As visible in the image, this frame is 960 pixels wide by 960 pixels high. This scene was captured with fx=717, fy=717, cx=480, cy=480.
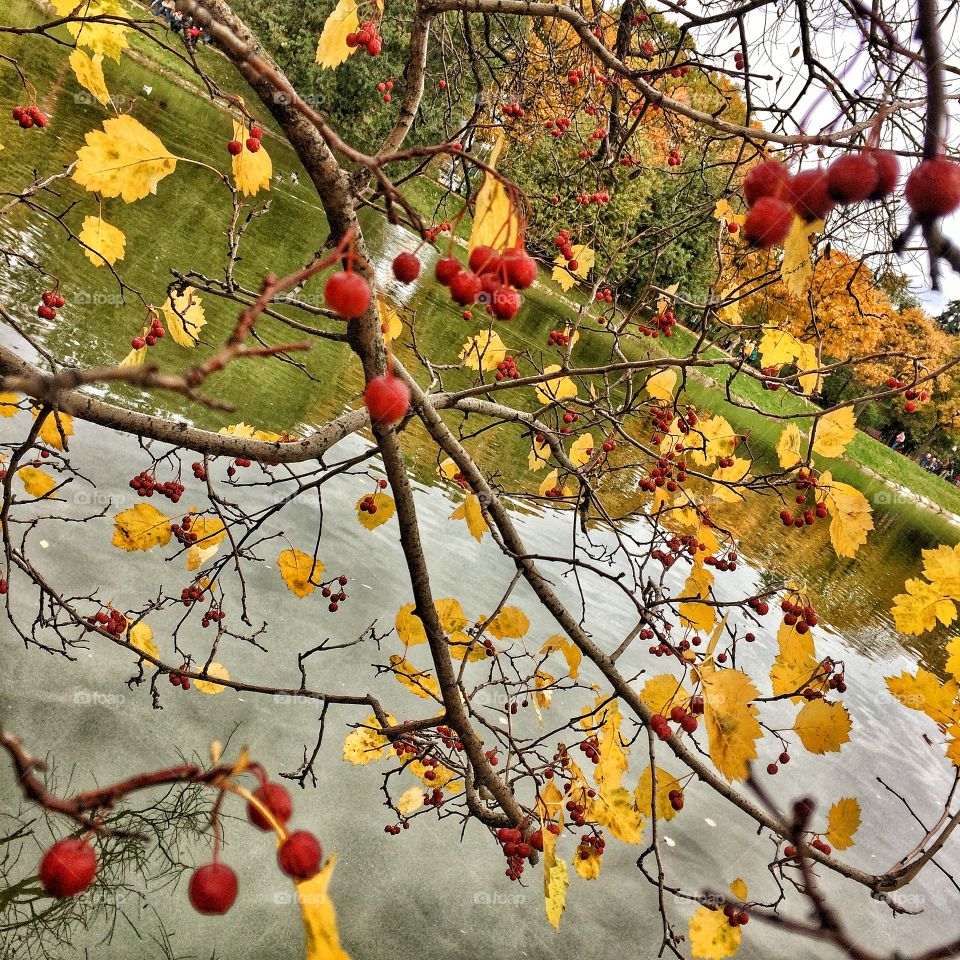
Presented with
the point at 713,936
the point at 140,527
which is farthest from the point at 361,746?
the point at 713,936

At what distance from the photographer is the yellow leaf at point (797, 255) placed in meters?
0.99

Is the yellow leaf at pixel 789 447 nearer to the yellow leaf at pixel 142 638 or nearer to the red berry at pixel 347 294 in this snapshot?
the red berry at pixel 347 294

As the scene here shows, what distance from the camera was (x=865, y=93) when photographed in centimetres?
204

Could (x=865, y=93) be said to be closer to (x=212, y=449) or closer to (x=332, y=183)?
(x=332, y=183)

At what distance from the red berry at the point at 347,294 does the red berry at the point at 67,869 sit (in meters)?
0.56

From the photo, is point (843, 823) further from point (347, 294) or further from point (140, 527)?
point (140, 527)

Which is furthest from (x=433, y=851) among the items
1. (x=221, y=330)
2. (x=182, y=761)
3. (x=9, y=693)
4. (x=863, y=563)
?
(x=863, y=563)

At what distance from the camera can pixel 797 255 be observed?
109cm

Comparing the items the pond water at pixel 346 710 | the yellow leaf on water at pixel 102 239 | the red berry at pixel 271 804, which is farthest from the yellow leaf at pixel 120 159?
the red berry at pixel 271 804

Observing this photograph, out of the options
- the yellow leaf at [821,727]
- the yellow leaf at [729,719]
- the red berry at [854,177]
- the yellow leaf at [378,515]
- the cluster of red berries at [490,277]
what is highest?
the red berry at [854,177]

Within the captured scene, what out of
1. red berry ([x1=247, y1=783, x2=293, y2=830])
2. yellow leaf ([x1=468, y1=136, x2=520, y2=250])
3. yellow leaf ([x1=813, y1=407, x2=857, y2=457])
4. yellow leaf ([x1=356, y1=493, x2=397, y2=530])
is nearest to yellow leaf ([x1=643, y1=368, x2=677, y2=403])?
yellow leaf ([x1=813, y1=407, x2=857, y2=457])

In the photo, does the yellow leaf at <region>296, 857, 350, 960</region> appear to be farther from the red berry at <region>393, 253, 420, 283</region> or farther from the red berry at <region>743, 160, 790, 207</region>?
the red berry at <region>743, 160, 790, 207</region>

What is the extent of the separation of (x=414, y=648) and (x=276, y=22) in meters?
23.2

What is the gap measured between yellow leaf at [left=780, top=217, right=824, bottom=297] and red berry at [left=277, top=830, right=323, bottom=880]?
0.89 metres
